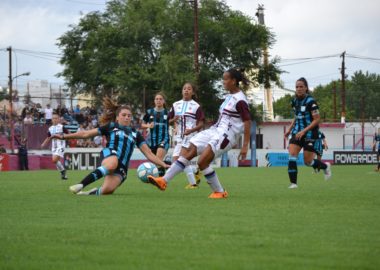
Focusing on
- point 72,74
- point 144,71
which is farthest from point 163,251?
point 72,74

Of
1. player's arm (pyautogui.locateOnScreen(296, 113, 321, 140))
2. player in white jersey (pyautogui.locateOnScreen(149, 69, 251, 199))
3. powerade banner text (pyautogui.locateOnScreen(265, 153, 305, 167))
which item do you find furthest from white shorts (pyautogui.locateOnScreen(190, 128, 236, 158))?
powerade banner text (pyautogui.locateOnScreen(265, 153, 305, 167))

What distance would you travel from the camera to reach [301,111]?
17188 mm

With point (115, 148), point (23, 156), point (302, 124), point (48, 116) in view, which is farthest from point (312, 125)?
point (48, 116)

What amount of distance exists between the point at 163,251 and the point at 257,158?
45.5m

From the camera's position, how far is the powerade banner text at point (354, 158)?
52188 millimetres

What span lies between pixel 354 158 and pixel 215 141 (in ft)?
132

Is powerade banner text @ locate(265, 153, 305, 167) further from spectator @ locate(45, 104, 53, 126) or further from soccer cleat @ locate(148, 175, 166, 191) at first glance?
soccer cleat @ locate(148, 175, 166, 191)

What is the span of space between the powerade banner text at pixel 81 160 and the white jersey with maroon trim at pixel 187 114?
23.5m

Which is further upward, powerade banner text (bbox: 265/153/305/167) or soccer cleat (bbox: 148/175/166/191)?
soccer cleat (bbox: 148/175/166/191)

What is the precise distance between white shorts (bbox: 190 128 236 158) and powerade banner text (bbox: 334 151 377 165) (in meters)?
39.8

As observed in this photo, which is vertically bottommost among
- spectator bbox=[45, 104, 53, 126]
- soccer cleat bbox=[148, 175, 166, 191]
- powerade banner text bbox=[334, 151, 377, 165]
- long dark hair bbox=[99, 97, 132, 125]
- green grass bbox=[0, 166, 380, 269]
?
powerade banner text bbox=[334, 151, 377, 165]

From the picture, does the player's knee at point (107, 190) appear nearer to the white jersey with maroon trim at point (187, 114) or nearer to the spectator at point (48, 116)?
the white jersey with maroon trim at point (187, 114)

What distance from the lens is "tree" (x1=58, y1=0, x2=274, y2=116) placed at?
64000mm

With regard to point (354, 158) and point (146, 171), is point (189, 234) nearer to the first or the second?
point (146, 171)
